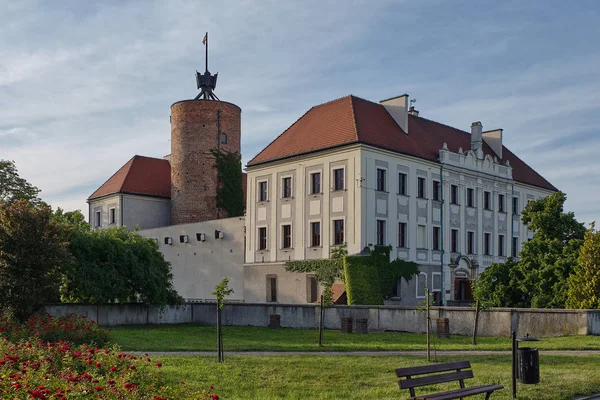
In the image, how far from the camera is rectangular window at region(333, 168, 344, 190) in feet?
143

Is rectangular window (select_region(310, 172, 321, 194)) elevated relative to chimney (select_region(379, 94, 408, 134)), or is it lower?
lower

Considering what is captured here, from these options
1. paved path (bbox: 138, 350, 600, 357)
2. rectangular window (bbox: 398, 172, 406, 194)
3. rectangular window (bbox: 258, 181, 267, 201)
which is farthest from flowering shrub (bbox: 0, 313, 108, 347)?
rectangular window (bbox: 258, 181, 267, 201)

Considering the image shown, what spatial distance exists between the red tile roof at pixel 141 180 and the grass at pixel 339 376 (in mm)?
44361

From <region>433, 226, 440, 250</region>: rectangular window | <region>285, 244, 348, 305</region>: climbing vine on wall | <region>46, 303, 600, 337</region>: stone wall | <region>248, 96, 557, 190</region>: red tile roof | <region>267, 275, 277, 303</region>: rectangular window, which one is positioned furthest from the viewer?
<region>433, 226, 440, 250</region>: rectangular window

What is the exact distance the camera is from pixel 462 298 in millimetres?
49156

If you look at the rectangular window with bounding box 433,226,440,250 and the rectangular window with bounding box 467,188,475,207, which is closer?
the rectangular window with bounding box 433,226,440,250

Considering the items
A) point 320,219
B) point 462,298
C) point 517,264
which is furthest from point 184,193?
point 517,264

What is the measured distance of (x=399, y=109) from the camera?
159 feet

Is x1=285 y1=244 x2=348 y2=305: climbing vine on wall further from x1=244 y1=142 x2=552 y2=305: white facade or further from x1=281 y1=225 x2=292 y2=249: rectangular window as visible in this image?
x1=281 y1=225 x2=292 y2=249: rectangular window

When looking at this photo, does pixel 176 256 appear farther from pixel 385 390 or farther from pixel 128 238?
pixel 385 390

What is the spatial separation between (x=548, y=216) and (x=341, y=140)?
13.5m

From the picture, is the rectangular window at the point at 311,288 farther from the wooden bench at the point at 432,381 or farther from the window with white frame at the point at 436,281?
the wooden bench at the point at 432,381

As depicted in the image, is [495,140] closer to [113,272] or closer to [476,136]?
[476,136]

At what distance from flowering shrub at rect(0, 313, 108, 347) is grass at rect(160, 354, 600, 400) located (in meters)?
2.54
